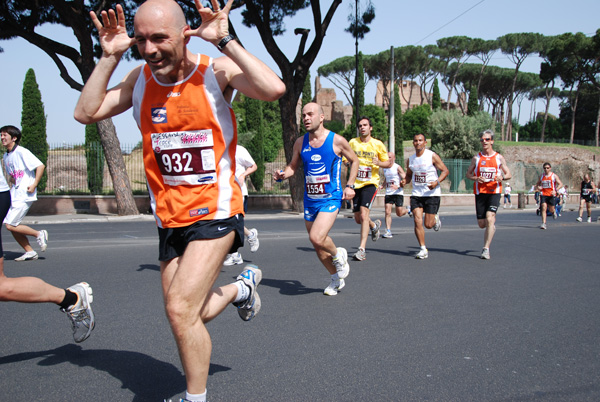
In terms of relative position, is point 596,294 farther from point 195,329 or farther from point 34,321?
point 34,321

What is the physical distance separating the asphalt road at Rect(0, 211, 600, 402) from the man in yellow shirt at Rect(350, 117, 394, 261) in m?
0.90

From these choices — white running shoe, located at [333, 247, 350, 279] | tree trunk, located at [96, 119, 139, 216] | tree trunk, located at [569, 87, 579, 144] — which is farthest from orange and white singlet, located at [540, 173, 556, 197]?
tree trunk, located at [569, 87, 579, 144]

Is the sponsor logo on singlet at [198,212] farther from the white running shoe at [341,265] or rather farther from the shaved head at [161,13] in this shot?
the white running shoe at [341,265]

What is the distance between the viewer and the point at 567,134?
224 feet

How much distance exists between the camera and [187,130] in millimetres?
2727

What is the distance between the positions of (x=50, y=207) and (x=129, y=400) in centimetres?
1913

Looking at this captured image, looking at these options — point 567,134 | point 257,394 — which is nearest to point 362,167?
point 257,394

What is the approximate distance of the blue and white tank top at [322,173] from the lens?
5.94 metres

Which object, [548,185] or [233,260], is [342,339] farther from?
[548,185]

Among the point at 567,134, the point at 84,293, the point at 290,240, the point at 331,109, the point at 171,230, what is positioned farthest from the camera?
the point at 331,109

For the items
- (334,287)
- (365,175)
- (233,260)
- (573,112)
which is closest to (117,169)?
(233,260)

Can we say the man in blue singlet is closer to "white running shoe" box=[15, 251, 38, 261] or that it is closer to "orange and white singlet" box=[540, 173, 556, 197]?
"white running shoe" box=[15, 251, 38, 261]

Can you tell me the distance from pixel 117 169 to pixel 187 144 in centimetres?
1637

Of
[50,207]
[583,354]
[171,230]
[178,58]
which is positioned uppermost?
[178,58]
